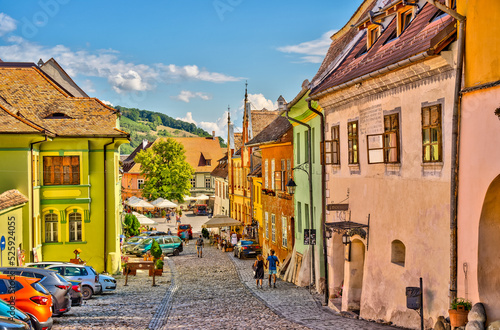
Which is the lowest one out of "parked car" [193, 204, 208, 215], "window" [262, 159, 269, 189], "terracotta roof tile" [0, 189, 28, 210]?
"parked car" [193, 204, 208, 215]

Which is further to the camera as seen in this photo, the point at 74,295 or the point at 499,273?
the point at 74,295

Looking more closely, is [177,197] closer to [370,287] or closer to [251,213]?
[251,213]

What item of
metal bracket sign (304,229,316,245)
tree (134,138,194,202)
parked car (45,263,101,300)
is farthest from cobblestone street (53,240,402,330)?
tree (134,138,194,202)

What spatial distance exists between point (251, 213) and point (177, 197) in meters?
32.8

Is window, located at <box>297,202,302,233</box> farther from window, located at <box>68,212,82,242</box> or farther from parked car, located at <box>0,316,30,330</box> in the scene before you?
parked car, located at <box>0,316,30,330</box>

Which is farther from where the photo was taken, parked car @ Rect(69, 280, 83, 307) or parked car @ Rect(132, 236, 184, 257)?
parked car @ Rect(132, 236, 184, 257)

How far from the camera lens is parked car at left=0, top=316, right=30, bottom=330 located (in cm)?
1248

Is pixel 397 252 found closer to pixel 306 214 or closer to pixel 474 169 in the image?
pixel 474 169

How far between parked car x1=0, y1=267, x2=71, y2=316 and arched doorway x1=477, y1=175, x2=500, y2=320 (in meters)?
11.4

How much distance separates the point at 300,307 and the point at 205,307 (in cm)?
319

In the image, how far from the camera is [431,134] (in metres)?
15.1

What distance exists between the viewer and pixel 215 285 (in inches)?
1198

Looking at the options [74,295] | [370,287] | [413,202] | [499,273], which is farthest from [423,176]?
[74,295]

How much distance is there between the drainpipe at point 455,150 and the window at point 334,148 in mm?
7993
